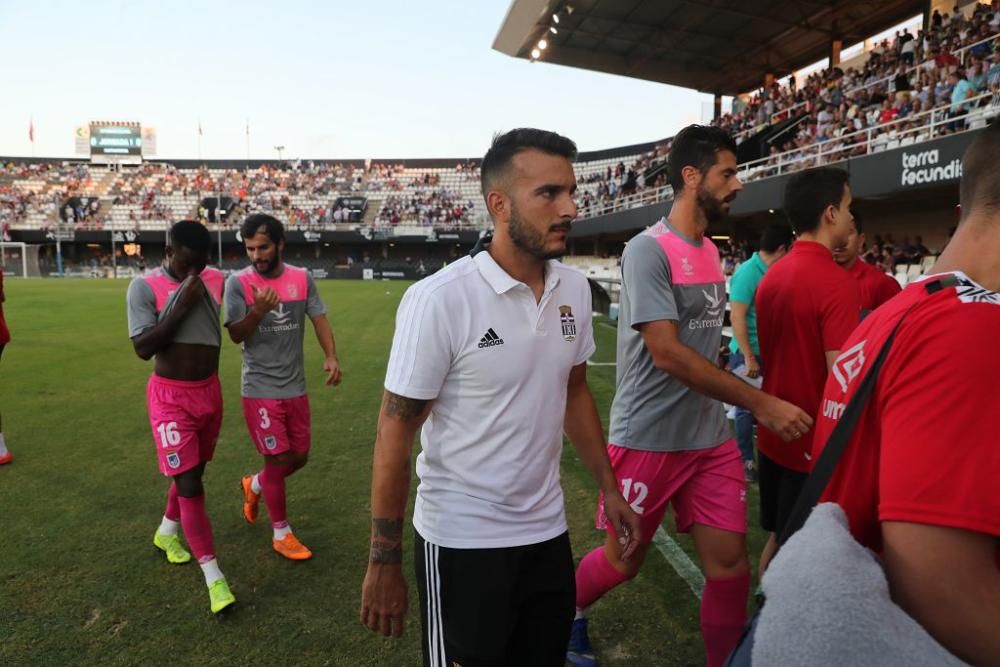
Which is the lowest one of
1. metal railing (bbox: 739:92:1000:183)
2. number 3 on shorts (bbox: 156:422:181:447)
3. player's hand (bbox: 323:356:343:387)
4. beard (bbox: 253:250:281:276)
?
number 3 on shorts (bbox: 156:422:181:447)

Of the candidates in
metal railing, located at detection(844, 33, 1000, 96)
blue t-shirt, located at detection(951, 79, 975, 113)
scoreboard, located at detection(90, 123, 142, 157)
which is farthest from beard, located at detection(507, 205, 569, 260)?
scoreboard, located at detection(90, 123, 142, 157)

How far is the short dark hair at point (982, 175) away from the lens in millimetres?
1313

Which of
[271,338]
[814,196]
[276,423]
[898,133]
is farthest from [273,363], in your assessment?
[898,133]

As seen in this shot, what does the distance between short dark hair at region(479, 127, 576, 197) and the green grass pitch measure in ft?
7.98

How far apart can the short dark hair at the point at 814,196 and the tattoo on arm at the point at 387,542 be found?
7.85 ft

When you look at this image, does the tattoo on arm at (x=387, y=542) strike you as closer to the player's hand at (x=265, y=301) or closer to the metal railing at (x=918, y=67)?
the player's hand at (x=265, y=301)

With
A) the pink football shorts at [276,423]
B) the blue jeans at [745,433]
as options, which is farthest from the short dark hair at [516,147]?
the blue jeans at [745,433]

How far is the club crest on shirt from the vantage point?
239cm

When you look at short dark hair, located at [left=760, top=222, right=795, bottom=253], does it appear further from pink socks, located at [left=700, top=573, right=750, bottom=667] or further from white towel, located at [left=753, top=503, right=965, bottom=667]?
white towel, located at [left=753, top=503, right=965, bottom=667]

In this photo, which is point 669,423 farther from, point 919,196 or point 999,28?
point 919,196

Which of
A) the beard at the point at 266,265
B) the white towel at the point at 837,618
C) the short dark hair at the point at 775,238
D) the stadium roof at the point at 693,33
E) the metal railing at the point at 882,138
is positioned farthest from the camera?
the stadium roof at the point at 693,33

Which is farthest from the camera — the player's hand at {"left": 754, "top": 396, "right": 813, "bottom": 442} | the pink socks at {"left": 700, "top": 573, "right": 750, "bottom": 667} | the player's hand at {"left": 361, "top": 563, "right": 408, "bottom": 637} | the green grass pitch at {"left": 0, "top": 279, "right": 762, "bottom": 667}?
the green grass pitch at {"left": 0, "top": 279, "right": 762, "bottom": 667}

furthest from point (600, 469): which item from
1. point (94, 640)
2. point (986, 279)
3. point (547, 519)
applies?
point (94, 640)

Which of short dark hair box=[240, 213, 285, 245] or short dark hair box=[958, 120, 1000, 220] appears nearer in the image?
short dark hair box=[958, 120, 1000, 220]
